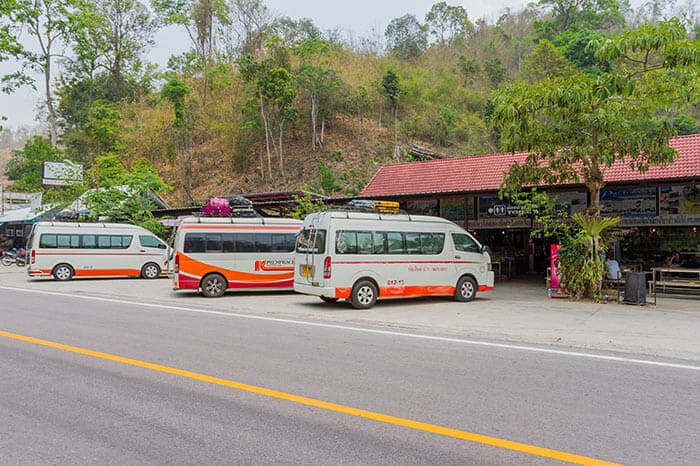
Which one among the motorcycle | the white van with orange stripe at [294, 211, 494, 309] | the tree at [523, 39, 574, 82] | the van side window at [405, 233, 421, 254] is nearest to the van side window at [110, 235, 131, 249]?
the white van with orange stripe at [294, 211, 494, 309]

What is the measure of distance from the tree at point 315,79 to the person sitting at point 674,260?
2844 cm

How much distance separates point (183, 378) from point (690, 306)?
12.0 m

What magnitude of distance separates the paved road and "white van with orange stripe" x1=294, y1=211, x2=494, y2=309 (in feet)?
12.2

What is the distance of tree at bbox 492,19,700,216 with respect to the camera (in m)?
11.3

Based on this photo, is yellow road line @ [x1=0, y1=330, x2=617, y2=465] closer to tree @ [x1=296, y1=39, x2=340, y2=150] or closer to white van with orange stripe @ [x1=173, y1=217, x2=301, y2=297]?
white van with orange stripe @ [x1=173, y1=217, x2=301, y2=297]

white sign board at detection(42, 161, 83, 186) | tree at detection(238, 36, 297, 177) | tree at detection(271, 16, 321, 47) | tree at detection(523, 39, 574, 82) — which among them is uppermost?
tree at detection(271, 16, 321, 47)

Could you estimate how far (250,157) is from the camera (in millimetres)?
43719

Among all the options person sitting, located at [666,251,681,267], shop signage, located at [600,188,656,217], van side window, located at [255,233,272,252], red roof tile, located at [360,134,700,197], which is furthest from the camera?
person sitting, located at [666,251,681,267]

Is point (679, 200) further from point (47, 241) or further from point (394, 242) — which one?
point (47, 241)

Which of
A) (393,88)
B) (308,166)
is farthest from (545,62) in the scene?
(308,166)

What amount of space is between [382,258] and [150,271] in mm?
12694

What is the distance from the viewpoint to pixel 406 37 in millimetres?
58219

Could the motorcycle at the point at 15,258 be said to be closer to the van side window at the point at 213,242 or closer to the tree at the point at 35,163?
the tree at the point at 35,163

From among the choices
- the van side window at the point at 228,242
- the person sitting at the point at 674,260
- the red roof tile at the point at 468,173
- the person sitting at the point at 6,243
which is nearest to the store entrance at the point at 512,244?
the red roof tile at the point at 468,173
